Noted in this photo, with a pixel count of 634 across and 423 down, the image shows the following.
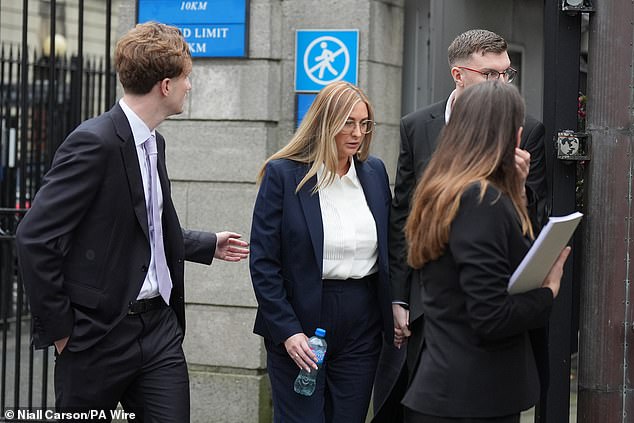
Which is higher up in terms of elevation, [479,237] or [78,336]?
[479,237]

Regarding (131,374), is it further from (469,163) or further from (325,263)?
(469,163)

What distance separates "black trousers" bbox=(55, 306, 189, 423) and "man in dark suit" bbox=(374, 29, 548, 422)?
0.86 metres

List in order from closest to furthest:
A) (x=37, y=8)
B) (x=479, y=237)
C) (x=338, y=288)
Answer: (x=479, y=237)
(x=338, y=288)
(x=37, y=8)

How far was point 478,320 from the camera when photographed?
10.7ft

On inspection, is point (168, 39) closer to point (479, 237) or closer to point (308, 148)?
point (308, 148)

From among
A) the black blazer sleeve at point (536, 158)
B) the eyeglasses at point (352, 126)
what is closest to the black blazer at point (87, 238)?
the eyeglasses at point (352, 126)

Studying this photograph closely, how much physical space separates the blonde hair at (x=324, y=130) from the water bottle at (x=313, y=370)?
0.57 meters

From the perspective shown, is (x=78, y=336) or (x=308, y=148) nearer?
(x=78, y=336)

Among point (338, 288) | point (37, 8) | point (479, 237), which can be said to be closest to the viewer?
point (479, 237)

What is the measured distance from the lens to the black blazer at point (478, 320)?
10.7 feet

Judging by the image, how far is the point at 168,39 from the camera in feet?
13.3

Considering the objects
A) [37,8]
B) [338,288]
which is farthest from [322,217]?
[37,8]

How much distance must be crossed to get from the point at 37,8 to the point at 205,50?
16281mm

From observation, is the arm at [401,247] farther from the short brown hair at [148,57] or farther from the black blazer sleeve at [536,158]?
the short brown hair at [148,57]
